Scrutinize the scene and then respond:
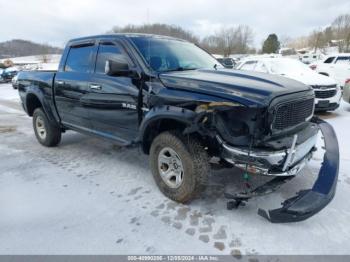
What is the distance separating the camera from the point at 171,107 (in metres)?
2.99

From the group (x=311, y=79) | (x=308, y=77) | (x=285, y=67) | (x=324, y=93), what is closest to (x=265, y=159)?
(x=324, y=93)

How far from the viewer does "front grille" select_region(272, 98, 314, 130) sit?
2678 mm

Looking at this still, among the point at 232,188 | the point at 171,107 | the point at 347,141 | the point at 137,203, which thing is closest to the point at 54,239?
the point at 137,203

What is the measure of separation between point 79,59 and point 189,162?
272cm

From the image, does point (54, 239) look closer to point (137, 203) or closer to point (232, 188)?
point (137, 203)

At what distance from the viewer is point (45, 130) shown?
541 cm

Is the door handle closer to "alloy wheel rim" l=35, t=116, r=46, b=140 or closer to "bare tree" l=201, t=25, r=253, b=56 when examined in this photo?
"alloy wheel rim" l=35, t=116, r=46, b=140

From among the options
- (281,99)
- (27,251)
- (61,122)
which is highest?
(281,99)

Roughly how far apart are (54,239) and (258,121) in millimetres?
2227

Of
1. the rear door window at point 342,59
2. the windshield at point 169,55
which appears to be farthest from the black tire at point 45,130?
the rear door window at point 342,59

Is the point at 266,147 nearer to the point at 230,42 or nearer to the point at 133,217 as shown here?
the point at 133,217

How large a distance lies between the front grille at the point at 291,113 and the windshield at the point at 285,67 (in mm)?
5603

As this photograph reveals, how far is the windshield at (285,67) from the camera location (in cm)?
844

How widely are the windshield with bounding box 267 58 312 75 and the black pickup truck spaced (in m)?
4.95
